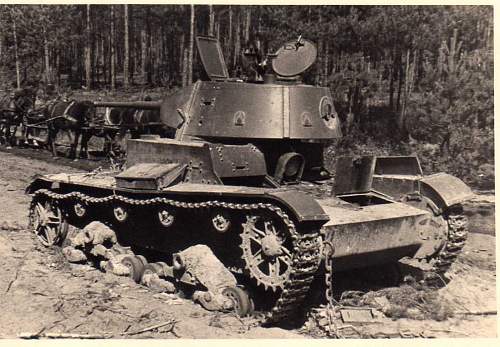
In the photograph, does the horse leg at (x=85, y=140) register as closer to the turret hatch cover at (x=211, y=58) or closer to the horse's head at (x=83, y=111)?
the horse's head at (x=83, y=111)

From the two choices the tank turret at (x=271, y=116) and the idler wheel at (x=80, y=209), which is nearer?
the tank turret at (x=271, y=116)

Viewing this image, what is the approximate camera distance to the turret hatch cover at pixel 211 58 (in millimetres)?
9266

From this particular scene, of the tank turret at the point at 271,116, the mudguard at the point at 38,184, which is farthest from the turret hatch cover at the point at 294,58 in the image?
the mudguard at the point at 38,184

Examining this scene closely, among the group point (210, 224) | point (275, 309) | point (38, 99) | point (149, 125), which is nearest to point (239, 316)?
point (275, 309)

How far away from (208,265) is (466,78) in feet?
26.1

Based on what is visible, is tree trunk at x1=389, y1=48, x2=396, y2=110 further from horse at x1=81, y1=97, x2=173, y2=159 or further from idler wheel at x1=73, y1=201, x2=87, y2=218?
idler wheel at x1=73, y1=201, x2=87, y2=218

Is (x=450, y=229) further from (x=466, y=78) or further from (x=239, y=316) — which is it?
(x=466, y=78)

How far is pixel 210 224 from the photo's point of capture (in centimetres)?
759

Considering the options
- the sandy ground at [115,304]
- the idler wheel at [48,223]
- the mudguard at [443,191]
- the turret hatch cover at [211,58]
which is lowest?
the sandy ground at [115,304]

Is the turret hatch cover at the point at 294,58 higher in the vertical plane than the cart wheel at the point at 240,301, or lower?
higher

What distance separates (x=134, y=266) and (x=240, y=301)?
1954 mm

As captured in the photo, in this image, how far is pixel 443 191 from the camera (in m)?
8.14

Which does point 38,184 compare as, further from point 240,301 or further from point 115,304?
point 240,301

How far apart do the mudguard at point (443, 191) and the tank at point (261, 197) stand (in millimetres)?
18
